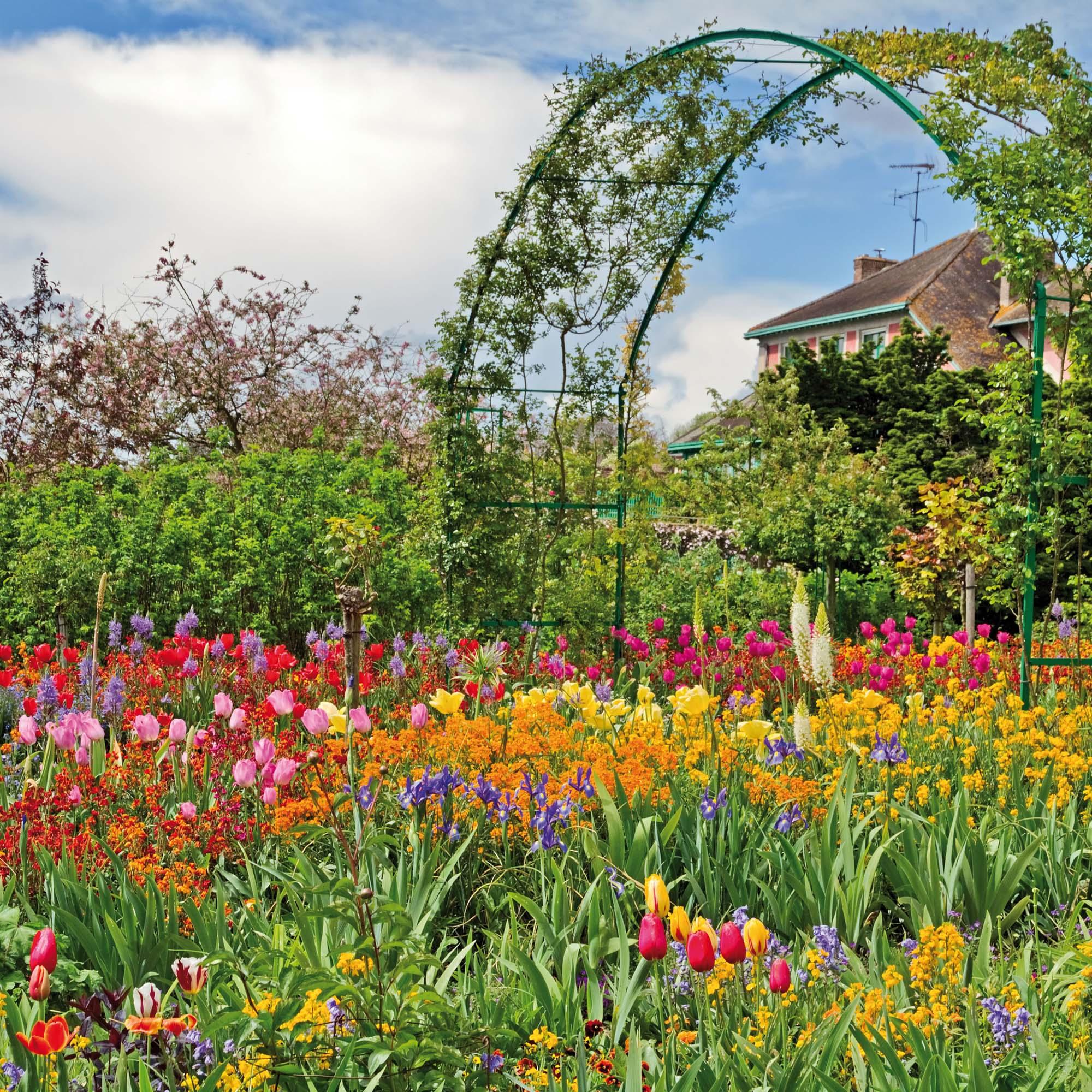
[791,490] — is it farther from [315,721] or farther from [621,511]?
[315,721]

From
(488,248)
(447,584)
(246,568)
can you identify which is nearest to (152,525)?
(246,568)

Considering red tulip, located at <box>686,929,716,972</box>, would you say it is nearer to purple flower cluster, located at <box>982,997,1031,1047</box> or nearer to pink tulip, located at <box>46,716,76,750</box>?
purple flower cluster, located at <box>982,997,1031,1047</box>

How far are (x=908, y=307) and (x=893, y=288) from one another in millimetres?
2392

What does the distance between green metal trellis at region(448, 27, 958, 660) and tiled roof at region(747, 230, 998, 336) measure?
60.8 feet

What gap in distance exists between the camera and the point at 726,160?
23.6ft

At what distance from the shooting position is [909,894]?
298 centimetres

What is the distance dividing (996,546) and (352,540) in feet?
11.5

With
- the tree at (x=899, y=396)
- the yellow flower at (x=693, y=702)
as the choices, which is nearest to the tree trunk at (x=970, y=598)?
the yellow flower at (x=693, y=702)

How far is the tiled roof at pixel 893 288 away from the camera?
82.4 ft

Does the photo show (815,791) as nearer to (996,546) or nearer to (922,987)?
(922,987)

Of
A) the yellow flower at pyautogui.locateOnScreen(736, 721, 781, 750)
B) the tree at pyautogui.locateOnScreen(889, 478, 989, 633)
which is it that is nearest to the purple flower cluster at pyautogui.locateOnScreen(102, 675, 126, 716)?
the yellow flower at pyautogui.locateOnScreen(736, 721, 781, 750)

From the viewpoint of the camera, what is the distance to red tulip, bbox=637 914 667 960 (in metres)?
1.62

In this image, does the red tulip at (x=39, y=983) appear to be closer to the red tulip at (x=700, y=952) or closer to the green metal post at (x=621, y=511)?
the red tulip at (x=700, y=952)

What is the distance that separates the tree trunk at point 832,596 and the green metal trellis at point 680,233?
2945 mm
